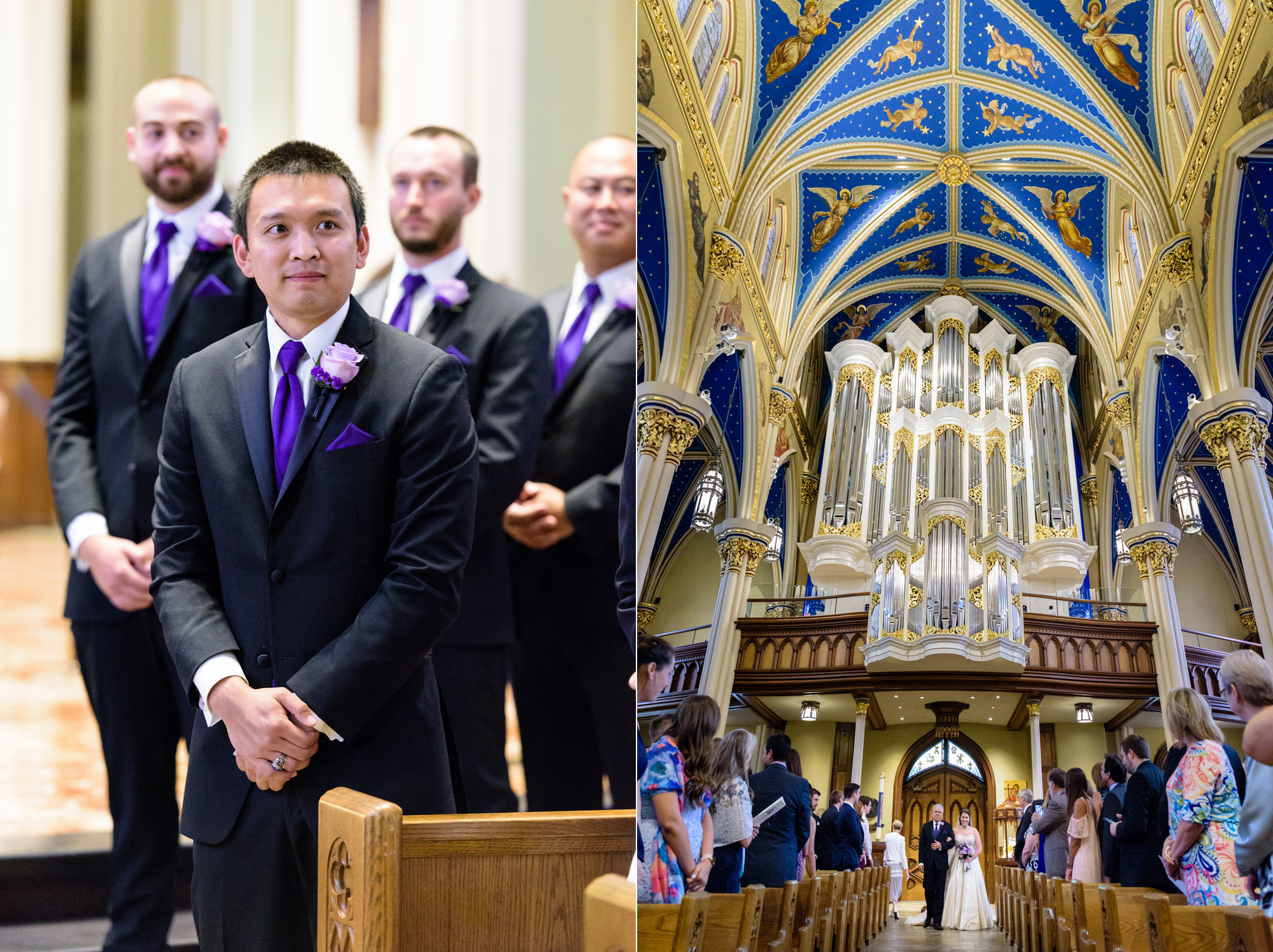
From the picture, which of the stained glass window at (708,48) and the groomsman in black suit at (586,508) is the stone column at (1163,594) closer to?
the groomsman in black suit at (586,508)

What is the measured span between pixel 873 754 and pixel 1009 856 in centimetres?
32

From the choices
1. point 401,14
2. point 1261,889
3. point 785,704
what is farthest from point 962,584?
point 401,14

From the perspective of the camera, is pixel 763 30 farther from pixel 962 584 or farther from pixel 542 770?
pixel 542 770

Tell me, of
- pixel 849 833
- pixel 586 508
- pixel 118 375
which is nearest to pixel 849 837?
pixel 849 833

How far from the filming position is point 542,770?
2656 mm

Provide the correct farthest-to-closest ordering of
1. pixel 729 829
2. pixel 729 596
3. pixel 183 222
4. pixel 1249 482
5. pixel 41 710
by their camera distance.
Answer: pixel 183 222 < pixel 41 710 < pixel 1249 482 < pixel 729 596 < pixel 729 829

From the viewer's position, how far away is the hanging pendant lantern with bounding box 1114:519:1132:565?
233 cm

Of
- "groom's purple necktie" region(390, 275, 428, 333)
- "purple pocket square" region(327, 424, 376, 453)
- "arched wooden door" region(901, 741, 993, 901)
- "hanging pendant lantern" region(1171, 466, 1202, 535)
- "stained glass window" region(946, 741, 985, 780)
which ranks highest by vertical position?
"groom's purple necktie" region(390, 275, 428, 333)

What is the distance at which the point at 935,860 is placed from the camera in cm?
220

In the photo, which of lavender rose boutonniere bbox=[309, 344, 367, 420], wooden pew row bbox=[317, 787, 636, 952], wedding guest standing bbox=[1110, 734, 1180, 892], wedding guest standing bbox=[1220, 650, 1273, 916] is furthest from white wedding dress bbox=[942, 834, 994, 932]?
lavender rose boutonniere bbox=[309, 344, 367, 420]

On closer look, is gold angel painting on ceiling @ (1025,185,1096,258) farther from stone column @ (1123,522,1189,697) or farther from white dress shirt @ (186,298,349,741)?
white dress shirt @ (186,298,349,741)

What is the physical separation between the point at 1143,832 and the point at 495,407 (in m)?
1.57

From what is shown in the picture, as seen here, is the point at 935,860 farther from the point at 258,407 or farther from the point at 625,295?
the point at 258,407

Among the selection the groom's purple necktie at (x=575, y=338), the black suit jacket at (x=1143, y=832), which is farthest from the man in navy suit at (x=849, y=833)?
the groom's purple necktie at (x=575, y=338)
